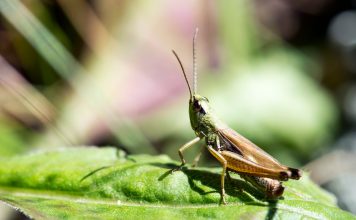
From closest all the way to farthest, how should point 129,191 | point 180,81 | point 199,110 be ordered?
point 129,191 < point 199,110 < point 180,81

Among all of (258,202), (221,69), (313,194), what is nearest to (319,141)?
(221,69)

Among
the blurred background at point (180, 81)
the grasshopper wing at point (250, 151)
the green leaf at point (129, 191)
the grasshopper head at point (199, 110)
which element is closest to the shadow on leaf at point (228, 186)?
the green leaf at point (129, 191)

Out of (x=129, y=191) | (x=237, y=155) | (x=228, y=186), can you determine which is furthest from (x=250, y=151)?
(x=129, y=191)

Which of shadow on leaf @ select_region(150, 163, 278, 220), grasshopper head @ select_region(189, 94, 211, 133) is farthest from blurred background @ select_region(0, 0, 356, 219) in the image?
shadow on leaf @ select_region(150, 163, 278, 220)

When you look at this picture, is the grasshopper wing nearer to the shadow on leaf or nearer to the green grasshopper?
the green grasshopper

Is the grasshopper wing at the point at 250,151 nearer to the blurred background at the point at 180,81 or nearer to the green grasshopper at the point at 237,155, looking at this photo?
the green grasshopper at the point at 237,155

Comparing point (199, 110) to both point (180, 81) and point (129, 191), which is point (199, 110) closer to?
point (129, 191)
